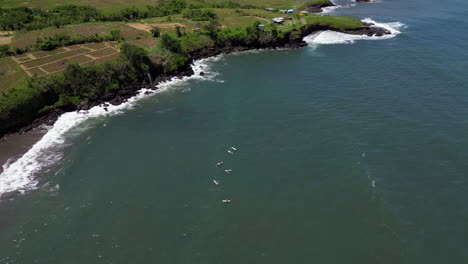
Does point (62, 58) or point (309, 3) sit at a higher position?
point (309, 3)

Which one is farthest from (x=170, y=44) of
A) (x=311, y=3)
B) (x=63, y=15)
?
(x=311, y=3)

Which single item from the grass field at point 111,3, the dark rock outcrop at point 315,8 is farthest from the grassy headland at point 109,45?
the dark rock outcrop at point 315,8

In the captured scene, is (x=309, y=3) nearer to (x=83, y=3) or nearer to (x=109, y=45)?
(x=109, y=45)

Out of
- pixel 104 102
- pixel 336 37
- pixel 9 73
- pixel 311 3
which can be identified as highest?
pixel 311 3

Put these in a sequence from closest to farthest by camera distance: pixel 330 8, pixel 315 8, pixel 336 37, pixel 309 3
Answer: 1. pixel 336 37
2. pixel 315 8
3. pixel 309 3
4. pixel 330 8

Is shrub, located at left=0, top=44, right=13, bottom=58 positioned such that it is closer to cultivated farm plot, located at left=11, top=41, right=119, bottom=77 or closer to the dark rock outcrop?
cultivated farm plot, located at left=11, top=41, right=119, bottom=77

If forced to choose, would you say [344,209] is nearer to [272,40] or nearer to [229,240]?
[229,240]
